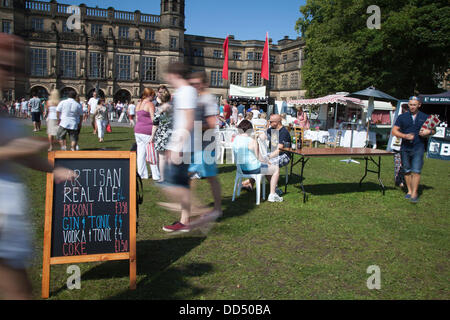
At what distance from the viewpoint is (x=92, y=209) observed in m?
3.30

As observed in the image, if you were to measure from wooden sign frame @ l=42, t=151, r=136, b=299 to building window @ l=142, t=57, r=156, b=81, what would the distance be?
5455 cm

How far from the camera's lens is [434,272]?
3756mm

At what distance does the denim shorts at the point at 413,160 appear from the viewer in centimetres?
667

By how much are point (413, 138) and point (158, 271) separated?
5.43 metres

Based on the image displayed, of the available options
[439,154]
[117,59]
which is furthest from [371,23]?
[117,59]

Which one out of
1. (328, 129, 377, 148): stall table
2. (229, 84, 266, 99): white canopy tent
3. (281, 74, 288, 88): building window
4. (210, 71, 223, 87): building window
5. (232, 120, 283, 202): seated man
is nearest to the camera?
(232, 120, 283, 202): seated man

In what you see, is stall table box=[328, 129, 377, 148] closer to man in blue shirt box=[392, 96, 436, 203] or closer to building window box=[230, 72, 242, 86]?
man in blue shirt box=[392, 96, 436, 203]

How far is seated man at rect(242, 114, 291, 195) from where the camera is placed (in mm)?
6727

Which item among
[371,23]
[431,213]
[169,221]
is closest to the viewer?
[169,221]

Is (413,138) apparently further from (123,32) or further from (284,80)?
(284,80)

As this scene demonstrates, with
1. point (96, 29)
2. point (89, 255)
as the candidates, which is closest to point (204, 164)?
point (89, 255)

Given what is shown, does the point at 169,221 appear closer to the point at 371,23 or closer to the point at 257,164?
the point at 257,164

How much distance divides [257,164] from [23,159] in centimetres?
460

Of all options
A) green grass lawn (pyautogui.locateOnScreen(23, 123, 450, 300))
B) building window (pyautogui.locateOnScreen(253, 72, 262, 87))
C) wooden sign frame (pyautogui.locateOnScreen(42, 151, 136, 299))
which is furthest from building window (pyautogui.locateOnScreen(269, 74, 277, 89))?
wooden sign frame (pyautogui.locateOnScreen(42, 151, 136, 299))
